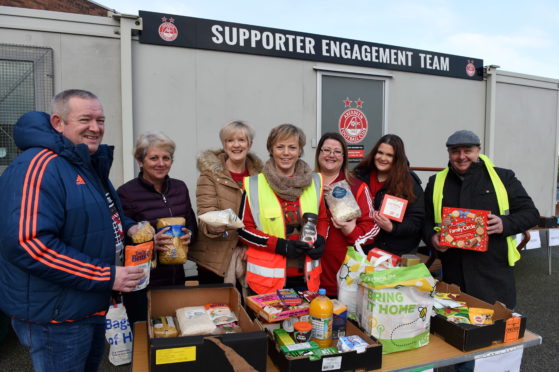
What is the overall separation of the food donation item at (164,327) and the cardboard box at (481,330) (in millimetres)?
1185

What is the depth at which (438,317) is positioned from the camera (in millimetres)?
1692

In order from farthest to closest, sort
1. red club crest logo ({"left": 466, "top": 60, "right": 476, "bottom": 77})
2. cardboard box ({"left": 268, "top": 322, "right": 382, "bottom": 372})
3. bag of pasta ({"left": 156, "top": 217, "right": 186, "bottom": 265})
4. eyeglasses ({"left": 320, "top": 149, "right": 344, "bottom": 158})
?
red club crest logo ({"left": 466, "top": 60, "right": 476, "bottom": 77})
eyeglasses ({"left": 320, "top": 149, "right": 344, "bottom": 158})
bag of pasta ({"left": 156, "top": 217, "right": 186, "bottom": 265})
cardboard box ({"left": 268, "top": 322, "right": 382, "bottom": 372})

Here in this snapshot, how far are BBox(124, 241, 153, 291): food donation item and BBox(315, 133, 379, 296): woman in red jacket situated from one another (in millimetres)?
1092

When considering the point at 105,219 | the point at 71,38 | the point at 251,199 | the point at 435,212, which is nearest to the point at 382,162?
the point at 435,212

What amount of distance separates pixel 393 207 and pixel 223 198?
3.39 feet

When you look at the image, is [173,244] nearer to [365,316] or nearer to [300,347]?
[300,347]

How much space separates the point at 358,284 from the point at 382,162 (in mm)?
1062

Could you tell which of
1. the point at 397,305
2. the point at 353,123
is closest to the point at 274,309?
the point at 397,305

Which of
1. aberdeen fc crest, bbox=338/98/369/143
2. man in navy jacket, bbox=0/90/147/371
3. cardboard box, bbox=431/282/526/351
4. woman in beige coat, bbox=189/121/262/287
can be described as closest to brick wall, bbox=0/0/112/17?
aberdeen fc crest, bbox=338/98/369/143

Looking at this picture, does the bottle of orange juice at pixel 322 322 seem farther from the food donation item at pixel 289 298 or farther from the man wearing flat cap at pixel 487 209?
the man wearing flat cap at pixel 487 209

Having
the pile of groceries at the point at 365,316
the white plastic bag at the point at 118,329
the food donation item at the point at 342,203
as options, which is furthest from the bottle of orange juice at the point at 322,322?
the white plastic bag at the point at 118,329

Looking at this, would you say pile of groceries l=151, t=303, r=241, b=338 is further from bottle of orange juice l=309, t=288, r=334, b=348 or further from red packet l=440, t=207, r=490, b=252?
red packet l=440, t=207, r=490, b=252

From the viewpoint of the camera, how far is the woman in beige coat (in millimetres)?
2123

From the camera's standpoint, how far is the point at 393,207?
2.22 metres
